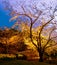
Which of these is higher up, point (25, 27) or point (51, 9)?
point (51, 9)

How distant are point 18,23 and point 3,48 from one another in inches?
871

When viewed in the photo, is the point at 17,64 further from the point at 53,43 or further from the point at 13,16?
the point at 53,43

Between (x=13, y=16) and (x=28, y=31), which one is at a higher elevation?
(x=13, y=16)

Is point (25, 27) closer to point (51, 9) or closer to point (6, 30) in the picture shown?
point (51, 9)

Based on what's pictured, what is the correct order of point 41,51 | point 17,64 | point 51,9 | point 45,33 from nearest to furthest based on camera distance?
point 17,64, point 51,9, point 41,51, point 45,33

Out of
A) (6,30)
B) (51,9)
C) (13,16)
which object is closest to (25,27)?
(13,16)

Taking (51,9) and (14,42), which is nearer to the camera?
(51,9)

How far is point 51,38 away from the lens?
28.4 m

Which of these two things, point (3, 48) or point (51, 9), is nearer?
point (51, 9)

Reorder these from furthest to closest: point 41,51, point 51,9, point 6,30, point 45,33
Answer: point 6,30, point 45,33, point 41,51, point 51,9

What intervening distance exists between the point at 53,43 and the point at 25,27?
566 cm

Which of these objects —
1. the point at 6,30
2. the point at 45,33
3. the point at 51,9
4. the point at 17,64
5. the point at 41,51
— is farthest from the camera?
the point at 6,30

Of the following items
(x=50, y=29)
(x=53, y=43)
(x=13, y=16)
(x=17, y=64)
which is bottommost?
(x=17, y=64)

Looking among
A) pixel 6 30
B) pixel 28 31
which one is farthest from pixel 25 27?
pixel 6 30
